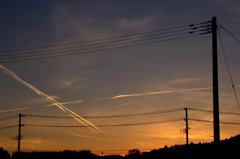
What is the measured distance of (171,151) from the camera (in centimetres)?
3362

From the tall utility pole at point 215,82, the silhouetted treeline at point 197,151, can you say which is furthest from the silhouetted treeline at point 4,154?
the tall utility pole at point 215,82

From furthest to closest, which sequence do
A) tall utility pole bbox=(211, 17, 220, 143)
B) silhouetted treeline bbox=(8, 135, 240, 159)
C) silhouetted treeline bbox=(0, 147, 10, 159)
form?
silhouetted treeline bbox=(0, 147, 10, 159) → silhouetted treeline bbox=(8, 135, 240, 159) → tall utility pole bbox=(211, 17, 220, 143)

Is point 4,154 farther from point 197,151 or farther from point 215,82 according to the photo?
point 215,82

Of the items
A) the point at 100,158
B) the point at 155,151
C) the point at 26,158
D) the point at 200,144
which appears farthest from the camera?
the point at 26,158

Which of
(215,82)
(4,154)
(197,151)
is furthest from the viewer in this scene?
(4,154)

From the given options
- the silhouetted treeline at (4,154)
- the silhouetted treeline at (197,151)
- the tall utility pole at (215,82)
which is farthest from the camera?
the silhouetted treeline at (4,154)

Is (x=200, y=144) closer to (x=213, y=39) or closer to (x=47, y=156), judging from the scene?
(x=213, y=39)

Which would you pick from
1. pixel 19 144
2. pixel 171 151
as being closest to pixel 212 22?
pixel 171 151

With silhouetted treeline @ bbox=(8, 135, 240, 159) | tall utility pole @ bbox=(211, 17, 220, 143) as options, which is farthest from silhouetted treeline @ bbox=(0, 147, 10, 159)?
tall utility pole @ bbox=(211, 17, 220, 143)

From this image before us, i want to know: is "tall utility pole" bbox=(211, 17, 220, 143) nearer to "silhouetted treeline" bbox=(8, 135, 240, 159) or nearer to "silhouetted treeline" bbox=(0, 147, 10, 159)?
"silhouetted treeline" bbox=(8, 135, 240, 159)

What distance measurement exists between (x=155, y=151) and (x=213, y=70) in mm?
11998

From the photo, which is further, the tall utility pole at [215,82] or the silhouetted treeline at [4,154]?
the silhouetted treeline at [4,154]

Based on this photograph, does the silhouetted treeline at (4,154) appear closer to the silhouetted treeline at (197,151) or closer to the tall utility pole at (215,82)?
the silhouetted treeline at (197,151)

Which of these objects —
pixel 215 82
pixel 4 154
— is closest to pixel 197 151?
pixel 215 82
